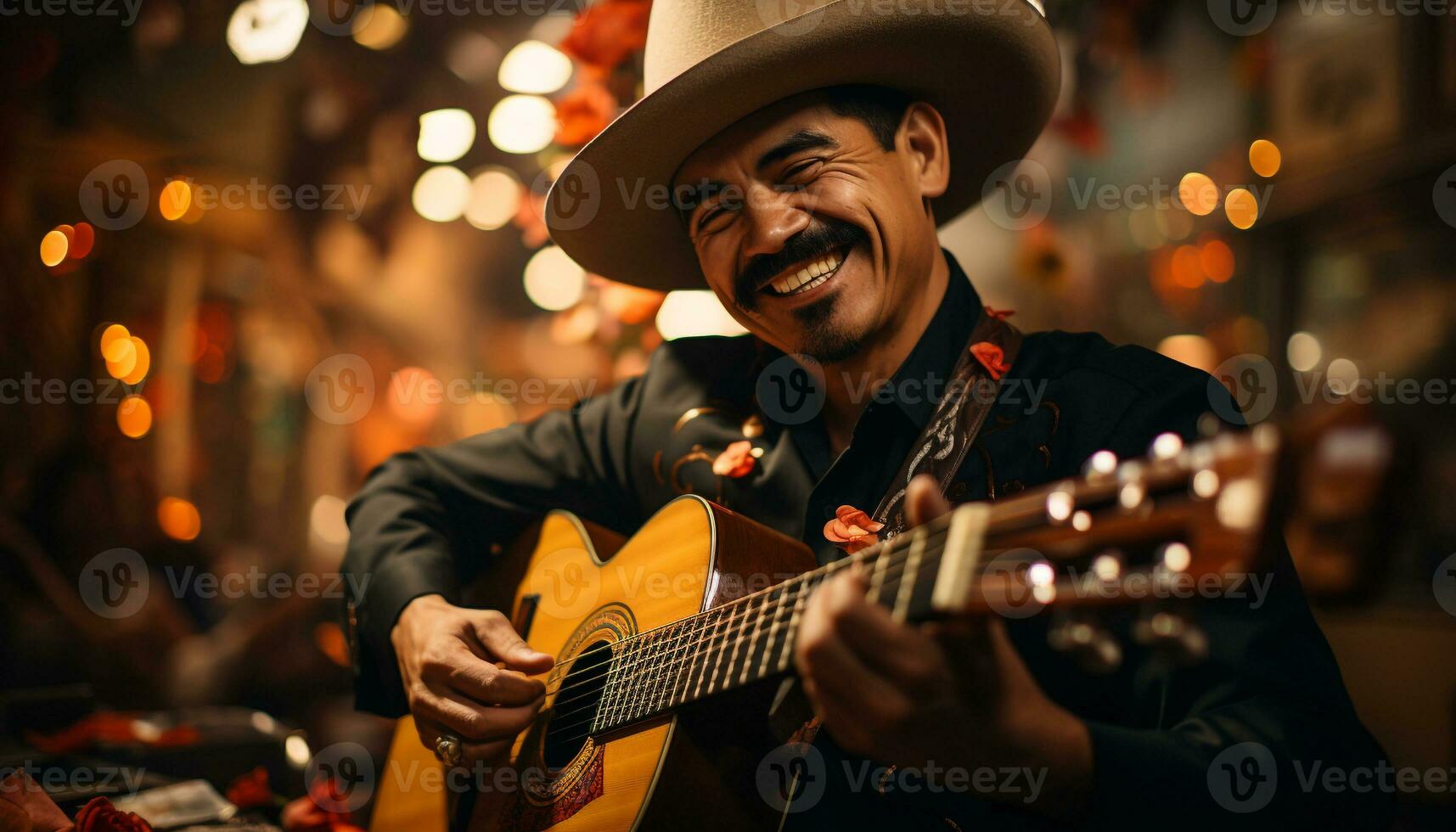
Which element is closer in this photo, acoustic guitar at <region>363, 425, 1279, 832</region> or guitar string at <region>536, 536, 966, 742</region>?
acoustic guitar at <region>363, 425, 1279, 832</region>

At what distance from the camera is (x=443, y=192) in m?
3.91

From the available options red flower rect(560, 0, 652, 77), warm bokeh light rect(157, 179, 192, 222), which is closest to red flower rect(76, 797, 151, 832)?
red flower rect(560, 0, 652, 77)

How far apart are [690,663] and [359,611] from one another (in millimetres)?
1053

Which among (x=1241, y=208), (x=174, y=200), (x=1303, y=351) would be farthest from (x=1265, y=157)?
(x=174, y=200)

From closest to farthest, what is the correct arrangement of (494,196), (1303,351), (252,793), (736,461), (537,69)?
(736,461), (252,793), (537,69), (1303,351), (494,196)

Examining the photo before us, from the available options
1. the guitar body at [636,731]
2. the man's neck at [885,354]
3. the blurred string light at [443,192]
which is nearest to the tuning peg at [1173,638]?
the guitar body at [636,731]

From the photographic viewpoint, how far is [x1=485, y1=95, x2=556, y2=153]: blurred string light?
296 centimetres

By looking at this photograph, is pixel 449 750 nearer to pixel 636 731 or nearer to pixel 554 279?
pixel 636 731

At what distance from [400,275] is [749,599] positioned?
345cm

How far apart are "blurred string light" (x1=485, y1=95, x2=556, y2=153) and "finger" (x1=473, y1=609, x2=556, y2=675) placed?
185 cm

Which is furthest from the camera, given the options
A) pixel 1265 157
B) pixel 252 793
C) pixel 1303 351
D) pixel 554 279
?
pixel 554 279

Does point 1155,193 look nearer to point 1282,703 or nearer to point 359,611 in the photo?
point 1282,703

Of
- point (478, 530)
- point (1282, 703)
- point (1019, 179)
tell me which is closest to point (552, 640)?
point (478, 530)

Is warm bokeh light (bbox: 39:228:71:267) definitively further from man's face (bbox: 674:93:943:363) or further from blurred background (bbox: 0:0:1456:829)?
man's face (bbox: 674:93:943:363)
